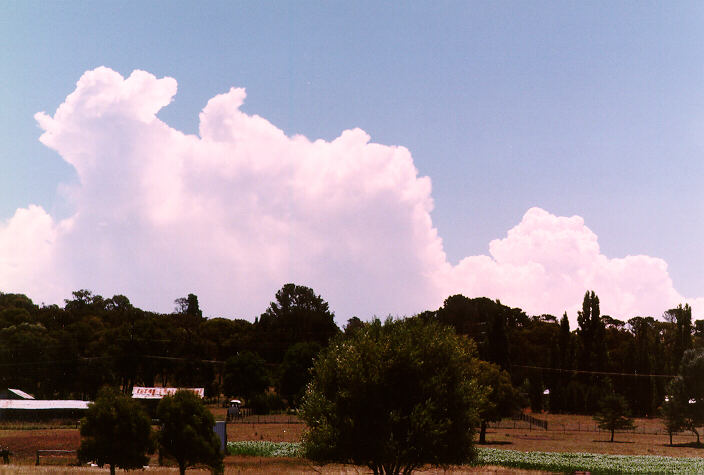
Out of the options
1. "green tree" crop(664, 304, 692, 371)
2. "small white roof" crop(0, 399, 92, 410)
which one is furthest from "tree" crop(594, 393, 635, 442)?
"small white roof" crop(0, 399, 92, 410)

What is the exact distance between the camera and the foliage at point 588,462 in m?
67.4

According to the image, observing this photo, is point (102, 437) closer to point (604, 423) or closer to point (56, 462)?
point (56, 462)

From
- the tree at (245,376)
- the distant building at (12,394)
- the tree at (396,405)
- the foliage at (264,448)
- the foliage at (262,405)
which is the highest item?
the tree at (396,405)

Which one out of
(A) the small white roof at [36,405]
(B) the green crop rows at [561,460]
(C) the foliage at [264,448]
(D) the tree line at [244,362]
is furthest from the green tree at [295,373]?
(B) the green crop rows at [561,460]

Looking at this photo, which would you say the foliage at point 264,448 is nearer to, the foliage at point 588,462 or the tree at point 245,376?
the foliage at point 588,462

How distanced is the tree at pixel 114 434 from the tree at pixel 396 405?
1294 cm

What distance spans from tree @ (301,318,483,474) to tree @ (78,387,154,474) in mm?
12936

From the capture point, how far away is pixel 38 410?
11525 centimetres

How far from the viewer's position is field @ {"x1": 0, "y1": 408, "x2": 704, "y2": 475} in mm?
62031

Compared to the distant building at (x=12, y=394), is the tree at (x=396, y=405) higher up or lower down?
higher up

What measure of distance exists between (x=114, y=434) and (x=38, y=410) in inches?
3057

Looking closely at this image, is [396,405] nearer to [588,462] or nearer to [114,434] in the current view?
[114,434]

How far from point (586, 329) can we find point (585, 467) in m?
100

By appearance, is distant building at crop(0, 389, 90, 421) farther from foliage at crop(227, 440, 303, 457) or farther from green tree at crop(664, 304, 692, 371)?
green tree at crop(664, 304, 692, 371)
